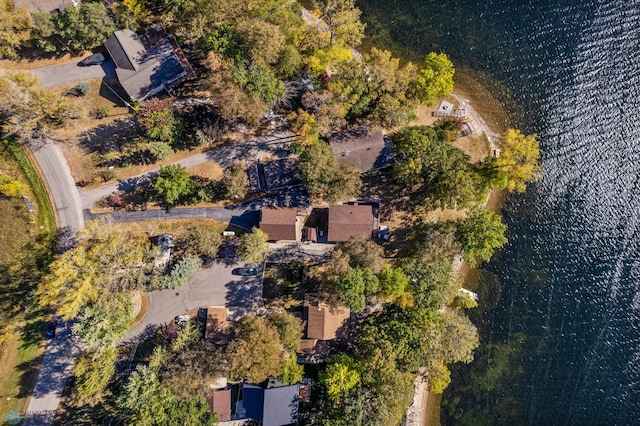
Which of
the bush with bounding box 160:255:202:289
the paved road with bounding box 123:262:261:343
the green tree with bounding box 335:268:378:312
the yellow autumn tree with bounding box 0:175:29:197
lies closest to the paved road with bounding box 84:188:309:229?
the bush with bounding box 160:255:202:289

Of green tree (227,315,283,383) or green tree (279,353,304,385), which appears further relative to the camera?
green tree (279,353,304,385)

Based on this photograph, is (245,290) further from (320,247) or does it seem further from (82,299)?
(82,299)

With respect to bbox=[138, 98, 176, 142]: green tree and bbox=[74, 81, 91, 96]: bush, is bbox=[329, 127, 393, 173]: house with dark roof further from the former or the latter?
bbox=[74, 81, 91, 96]: bush

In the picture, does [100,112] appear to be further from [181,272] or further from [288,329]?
[288,329]

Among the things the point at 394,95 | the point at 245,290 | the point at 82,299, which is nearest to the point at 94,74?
the point at 82,299

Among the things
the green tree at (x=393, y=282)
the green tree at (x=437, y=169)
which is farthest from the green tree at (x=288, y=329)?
the green tree at (x=437, y=169)

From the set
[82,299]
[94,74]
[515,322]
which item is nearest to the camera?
[82,299]

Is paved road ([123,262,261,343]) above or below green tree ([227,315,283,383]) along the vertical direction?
above
